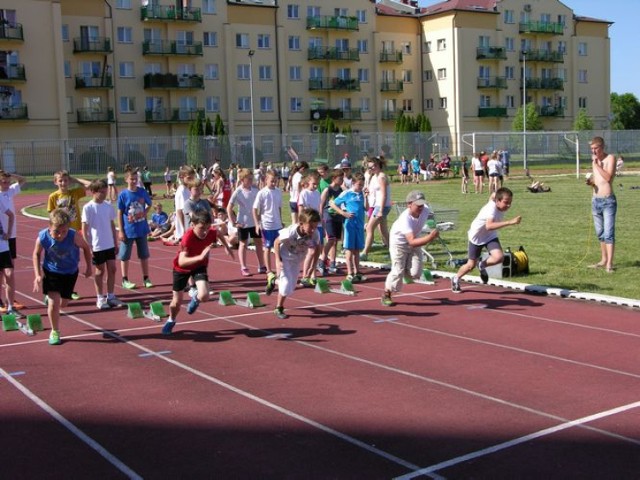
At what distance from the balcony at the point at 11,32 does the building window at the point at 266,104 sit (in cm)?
2055

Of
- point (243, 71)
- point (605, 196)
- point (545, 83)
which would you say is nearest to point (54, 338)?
point (605, 196)

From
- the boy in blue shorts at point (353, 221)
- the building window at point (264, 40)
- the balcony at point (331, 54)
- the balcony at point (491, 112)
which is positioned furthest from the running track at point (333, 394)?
the balcony at point (491, 112)

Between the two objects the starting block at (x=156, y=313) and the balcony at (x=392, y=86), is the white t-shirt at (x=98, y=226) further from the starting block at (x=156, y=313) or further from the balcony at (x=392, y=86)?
the balcony at (x=392, y=86)

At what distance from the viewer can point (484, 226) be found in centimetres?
1160

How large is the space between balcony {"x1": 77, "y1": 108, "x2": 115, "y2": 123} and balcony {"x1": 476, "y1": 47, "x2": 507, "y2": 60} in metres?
34.4

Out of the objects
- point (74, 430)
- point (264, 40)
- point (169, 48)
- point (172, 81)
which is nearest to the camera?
point (74, 430)

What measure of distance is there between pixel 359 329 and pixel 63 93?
188 ft

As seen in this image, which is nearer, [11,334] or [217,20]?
[11,334]

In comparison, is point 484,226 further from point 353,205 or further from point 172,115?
point 172,115

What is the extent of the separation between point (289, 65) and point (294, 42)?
6.82 ft

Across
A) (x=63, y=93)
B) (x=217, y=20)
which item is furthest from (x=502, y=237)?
(x=217, y=20)

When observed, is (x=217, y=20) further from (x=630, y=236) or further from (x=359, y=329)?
(x=359, y=329)

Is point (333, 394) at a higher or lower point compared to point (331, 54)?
lower

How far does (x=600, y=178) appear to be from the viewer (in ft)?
43.8
